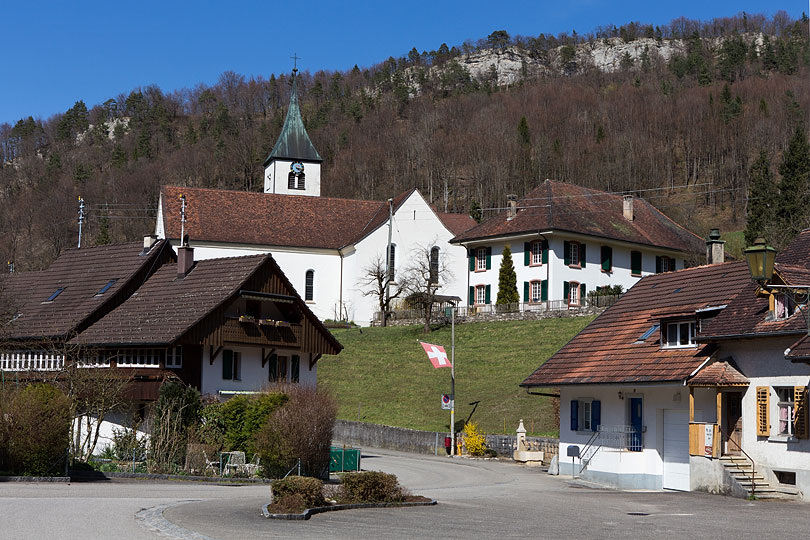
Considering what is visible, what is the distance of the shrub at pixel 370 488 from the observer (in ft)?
72.4

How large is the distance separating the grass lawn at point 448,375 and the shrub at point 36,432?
19241mm

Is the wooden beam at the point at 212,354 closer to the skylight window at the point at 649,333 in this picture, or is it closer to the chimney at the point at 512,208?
the skylight window at the point at 649,333

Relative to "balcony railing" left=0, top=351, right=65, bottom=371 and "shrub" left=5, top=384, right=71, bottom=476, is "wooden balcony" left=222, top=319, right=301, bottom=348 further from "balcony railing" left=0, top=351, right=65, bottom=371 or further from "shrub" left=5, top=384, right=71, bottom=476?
"shrub" left=5, top=384, right=71, bottom=476

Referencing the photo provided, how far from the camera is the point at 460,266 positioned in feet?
256

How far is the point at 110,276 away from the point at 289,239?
1329 inches

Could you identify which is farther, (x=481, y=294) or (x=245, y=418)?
(x=481, y=294)

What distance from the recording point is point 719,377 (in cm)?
2714

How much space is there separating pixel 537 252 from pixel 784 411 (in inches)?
1610

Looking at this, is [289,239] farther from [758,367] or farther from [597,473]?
[758,367]

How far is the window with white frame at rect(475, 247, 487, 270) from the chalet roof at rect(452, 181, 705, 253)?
1.00m

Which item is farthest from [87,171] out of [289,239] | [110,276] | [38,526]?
[38,526]

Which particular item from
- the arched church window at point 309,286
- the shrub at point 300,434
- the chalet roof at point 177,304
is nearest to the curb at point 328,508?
the shrub at point 300,434

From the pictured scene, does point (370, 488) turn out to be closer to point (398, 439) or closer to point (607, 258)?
point (398, 439)

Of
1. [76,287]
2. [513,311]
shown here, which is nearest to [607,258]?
[513,311]
